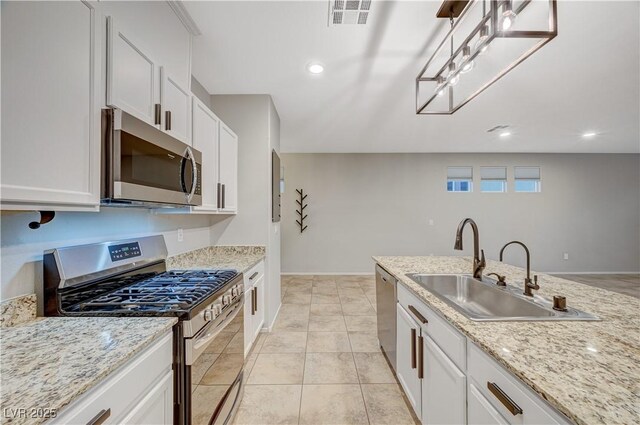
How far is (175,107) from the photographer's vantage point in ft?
5.38

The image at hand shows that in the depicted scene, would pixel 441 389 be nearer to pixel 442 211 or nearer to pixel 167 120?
pixel 167 120

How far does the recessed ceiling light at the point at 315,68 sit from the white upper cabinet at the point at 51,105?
161 cm

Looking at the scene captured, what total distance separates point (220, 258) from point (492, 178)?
5.92m

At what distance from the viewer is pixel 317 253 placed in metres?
5.97

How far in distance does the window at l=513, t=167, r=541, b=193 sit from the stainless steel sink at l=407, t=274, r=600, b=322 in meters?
5.38

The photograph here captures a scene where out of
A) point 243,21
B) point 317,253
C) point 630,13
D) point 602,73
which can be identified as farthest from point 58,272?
point 317,253

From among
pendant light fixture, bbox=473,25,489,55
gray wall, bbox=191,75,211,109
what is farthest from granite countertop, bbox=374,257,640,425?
gray wall, bbox=191,75,211,109

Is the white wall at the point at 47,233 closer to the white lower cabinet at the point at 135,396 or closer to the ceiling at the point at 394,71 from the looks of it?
the white lower cabinet at the point at 135,396

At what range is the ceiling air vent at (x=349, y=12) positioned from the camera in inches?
63.9

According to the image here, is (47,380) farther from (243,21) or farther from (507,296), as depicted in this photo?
(243,21)

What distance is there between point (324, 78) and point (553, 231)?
6.34 metres

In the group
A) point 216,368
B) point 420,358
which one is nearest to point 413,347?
point 420,358

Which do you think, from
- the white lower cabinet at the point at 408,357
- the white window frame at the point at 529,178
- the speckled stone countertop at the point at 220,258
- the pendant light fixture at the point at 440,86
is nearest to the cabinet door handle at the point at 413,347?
the white lower cabinet at the point at 408,357

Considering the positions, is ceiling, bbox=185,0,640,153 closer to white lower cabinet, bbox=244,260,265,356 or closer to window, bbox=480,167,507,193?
window, bbox=480,167,507,193
